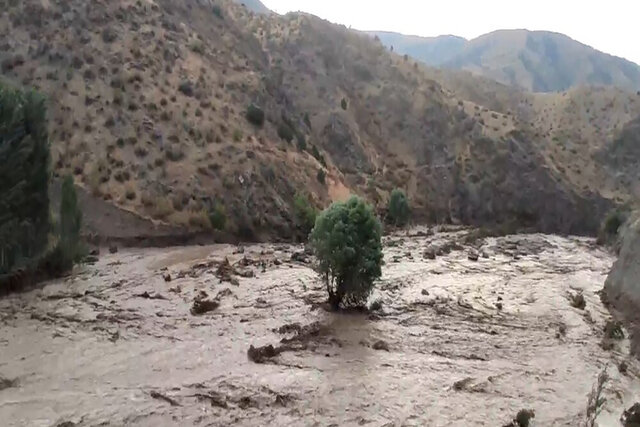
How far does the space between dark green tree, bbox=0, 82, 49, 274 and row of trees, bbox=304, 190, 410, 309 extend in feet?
37.7

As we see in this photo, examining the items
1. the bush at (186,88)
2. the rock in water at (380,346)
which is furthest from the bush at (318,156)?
the rock in water at (380,346)

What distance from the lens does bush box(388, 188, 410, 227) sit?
5372 cm

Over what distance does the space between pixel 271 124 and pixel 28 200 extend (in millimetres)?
30313

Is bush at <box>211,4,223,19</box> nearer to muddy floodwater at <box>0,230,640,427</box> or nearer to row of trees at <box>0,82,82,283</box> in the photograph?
muddy floodwater at <box>0,230,640,427</box>

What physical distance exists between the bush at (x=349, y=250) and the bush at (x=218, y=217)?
54.0 feet

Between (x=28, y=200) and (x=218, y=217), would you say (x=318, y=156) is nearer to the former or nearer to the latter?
(x=218, y=217)

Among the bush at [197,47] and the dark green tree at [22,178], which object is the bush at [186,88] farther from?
the dark green tree at [22,178]

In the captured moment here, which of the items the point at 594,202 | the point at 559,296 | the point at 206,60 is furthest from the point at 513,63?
the point at 559,296

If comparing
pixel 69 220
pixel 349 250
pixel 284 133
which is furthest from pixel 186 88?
pixel 349 250

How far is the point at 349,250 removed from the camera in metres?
22.9

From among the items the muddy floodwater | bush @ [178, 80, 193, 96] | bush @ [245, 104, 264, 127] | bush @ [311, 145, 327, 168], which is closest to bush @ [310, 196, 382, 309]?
the muddy floodwater

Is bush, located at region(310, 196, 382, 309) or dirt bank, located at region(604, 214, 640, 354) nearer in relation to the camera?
bush, located at region(310, 196, 382, 309)

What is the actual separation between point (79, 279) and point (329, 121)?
145 ft

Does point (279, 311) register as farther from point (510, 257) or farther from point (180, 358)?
point (510, 257)
